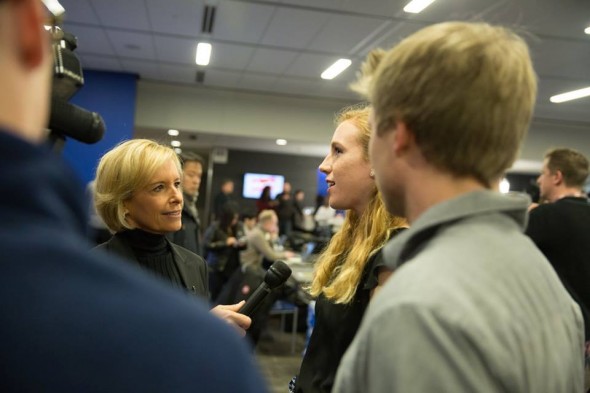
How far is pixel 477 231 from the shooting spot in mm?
668

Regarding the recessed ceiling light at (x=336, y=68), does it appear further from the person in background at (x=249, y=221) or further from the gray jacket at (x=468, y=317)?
the gray jacket at (x=468, y=317)

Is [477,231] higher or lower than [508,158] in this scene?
lower

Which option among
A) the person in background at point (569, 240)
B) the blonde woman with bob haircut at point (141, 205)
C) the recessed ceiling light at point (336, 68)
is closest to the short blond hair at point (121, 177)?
the blonde woman with bob haircut at point (141, 205)

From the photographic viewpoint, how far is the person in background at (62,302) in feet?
1.19

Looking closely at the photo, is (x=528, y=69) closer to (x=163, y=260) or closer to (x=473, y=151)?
(x=473, y=151)

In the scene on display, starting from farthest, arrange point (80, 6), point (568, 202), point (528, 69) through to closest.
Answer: point (80, 6)
point (568, 202)
point (528, 69)

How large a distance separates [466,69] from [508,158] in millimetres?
151

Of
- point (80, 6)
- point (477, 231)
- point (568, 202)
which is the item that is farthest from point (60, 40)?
point (80, 6)

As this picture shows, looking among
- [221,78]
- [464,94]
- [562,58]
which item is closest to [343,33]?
[562,58]

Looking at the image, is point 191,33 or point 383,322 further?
point 191,33

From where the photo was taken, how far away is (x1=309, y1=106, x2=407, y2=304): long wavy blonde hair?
1.37m

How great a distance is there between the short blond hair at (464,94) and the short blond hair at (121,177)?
112 cm

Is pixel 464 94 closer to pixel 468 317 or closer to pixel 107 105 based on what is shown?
pixel 468 317

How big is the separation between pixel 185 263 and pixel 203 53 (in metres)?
4.93
